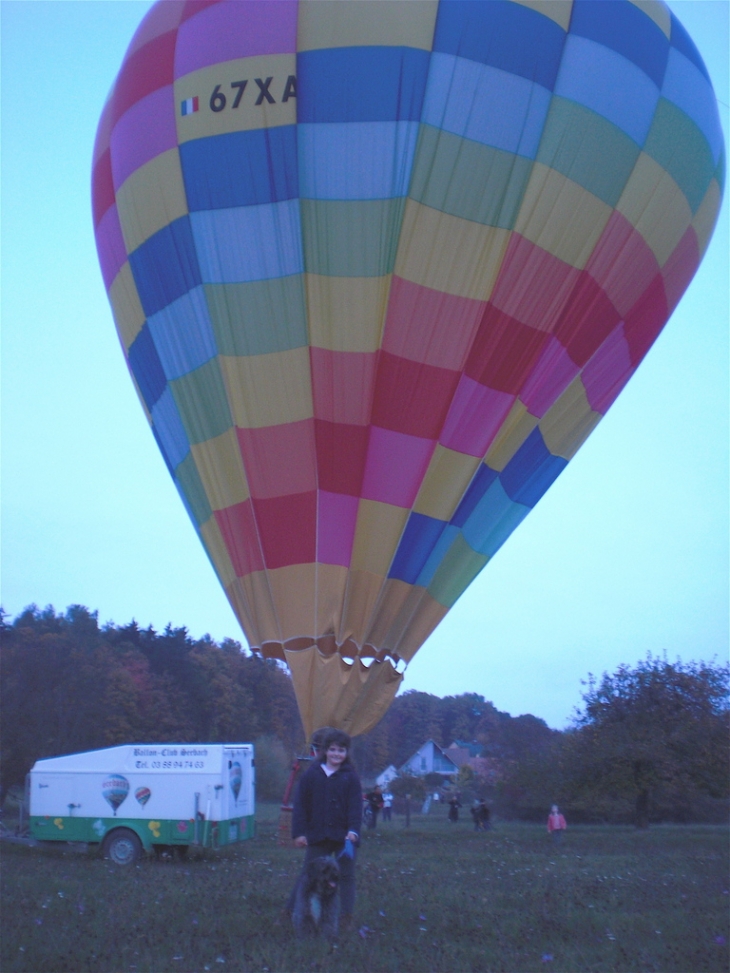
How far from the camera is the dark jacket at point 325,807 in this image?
5.28 metres

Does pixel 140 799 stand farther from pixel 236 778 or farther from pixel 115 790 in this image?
pixel 236 778

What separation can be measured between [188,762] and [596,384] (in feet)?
24.4

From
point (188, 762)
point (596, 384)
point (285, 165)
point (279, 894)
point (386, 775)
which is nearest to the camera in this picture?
point (279, 894)

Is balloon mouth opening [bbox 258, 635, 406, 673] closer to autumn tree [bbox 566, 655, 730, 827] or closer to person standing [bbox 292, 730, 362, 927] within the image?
person standing [bbox 292, 730, 362, 927]

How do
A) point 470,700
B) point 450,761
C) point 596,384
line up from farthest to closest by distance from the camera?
1. point 470,700
2. point 450,761
3. point 596,384

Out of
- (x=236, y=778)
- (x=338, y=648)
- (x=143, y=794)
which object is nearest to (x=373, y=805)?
(x=236, y=778)

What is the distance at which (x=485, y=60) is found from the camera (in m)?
7.65

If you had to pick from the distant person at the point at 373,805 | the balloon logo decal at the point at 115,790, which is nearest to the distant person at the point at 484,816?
the distant person at the point at 373,805

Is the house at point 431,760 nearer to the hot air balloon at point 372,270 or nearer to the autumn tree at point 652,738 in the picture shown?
the autumn tree at point 652,738

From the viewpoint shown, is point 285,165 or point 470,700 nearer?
point 285,165

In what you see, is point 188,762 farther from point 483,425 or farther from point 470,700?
point 470,700

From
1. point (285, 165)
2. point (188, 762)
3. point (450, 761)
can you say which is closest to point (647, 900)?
point (285, 165)

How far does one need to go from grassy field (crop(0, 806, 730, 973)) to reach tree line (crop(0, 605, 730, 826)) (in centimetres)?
204

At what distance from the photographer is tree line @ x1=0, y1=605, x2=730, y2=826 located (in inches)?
771
